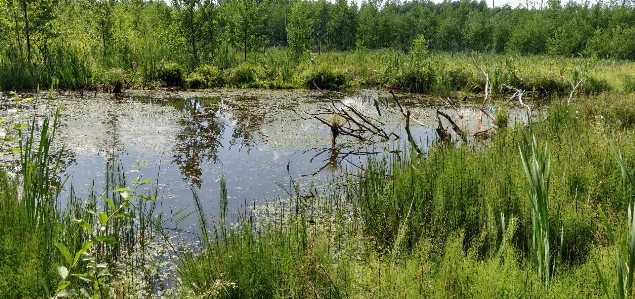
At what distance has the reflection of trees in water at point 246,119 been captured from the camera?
24.4 feet

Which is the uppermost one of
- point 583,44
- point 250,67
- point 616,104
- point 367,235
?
point 583,44

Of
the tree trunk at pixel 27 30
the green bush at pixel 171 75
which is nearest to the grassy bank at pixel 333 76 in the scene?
the green bush at pixel 171 75

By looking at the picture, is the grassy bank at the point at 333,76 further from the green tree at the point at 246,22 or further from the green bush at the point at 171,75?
the green tree at the point at 246,22

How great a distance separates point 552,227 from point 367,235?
132 centimetres

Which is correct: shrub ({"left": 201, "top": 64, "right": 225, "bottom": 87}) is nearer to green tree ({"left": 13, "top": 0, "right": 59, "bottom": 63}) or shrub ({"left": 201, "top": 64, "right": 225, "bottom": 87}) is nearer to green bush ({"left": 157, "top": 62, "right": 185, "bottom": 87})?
green bush ({"left": 157, "top": 62, "right": 185, "bottom": 87})

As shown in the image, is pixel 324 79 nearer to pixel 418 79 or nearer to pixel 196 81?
pixel 418 79

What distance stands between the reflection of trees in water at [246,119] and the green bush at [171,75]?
2560 millimetres

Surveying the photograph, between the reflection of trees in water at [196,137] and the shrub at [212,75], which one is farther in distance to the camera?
the shrub at [212,75]

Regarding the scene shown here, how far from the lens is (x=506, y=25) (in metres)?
35.3

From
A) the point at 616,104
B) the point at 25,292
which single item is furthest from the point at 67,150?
the point at 616,104

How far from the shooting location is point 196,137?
24.4 feet

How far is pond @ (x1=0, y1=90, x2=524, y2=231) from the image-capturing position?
5.26 m

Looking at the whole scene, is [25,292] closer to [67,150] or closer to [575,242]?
[575,242]

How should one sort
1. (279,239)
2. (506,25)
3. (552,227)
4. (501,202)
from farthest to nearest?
(506,25)
(501,202)
(552,227)
(279,239)
